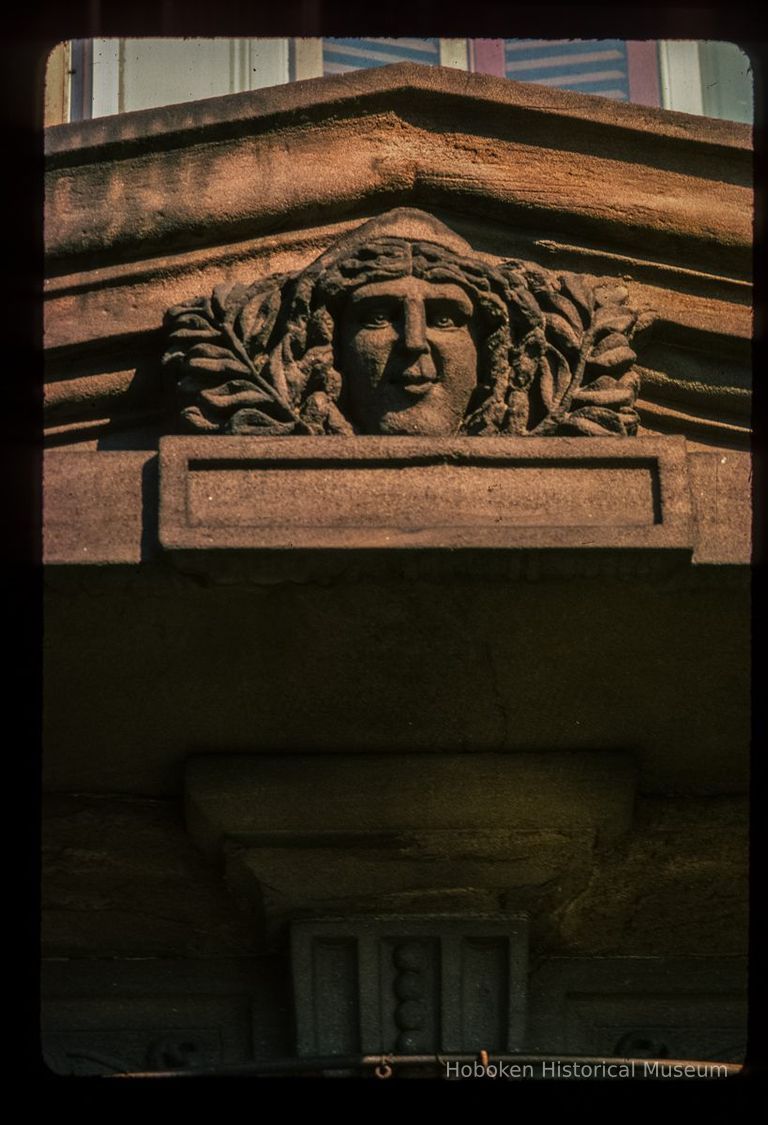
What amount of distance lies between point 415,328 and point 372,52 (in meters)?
1.43

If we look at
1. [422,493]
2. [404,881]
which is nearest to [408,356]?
[422,493]

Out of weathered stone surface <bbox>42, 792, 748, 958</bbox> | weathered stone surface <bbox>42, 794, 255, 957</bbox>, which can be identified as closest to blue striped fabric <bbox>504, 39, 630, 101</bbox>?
weathered stone surface <bbox>42, 792, 748, 958</bbox>

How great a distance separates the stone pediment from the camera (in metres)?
4.20

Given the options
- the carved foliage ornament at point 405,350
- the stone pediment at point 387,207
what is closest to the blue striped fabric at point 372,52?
the stone pediment at point 387,207

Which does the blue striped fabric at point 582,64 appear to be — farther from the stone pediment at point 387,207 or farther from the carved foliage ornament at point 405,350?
the carved foliage ornament at point 405,350

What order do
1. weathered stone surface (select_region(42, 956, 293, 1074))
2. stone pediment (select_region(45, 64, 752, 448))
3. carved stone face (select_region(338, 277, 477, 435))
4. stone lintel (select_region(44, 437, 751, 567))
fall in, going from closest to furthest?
stone lintel (select_region(44, 437, 751, 567)), carved stone face (select_region(338, 277, 477, 435)), stone pediment (select_region(45, 64, 752, 448)), weathered stone surface (select_region(42, 956, 293, 1074))

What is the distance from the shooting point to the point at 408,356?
4.02 metres

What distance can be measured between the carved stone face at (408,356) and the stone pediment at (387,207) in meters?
0.23

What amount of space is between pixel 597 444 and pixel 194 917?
1297mm

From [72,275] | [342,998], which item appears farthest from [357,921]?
[72,275]

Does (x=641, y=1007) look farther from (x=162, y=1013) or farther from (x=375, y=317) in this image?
(x=375, y=317)

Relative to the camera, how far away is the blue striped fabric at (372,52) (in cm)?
514

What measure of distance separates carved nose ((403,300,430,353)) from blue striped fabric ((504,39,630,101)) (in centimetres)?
128

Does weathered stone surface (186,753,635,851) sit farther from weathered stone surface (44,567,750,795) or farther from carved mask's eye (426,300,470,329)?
carved mask's eye (426,300,470,329)
